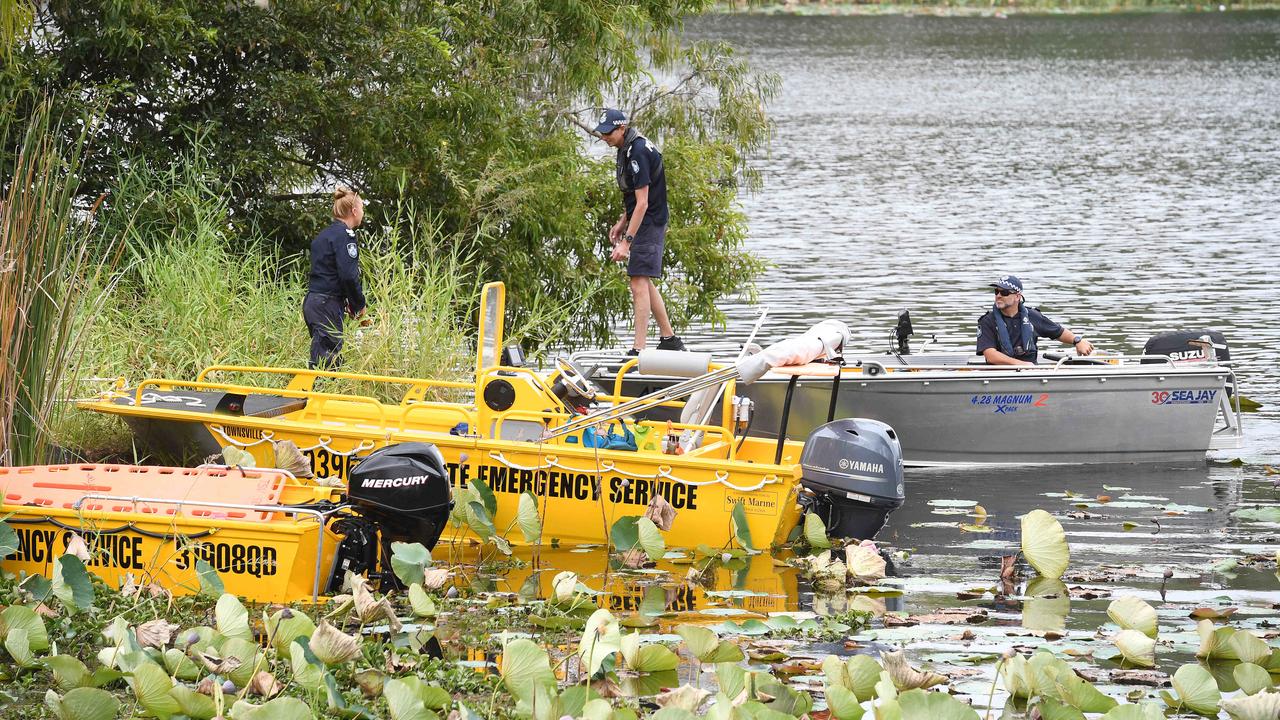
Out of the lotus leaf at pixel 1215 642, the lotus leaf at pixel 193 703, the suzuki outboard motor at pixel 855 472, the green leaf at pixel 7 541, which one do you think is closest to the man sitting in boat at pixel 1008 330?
the suzuki outboard motor at pixel 855 472

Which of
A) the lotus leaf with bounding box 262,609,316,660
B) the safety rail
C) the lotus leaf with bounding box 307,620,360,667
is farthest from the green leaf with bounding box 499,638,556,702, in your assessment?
the safety rail

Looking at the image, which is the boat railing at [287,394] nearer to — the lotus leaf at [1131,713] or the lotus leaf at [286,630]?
the lotus leaf at [286,630]

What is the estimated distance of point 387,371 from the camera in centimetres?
1262

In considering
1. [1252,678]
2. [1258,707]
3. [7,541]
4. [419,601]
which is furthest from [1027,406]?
[7,541]

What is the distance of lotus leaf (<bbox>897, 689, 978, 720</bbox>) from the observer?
20.5 feet

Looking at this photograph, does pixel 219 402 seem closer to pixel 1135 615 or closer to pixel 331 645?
pixel 331 645

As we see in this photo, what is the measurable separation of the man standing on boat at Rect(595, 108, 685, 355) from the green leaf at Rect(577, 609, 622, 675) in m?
5.99

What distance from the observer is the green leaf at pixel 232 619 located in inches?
292

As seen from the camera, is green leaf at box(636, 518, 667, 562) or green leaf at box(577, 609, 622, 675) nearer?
green leaf at box(577, 609, 622, 675)

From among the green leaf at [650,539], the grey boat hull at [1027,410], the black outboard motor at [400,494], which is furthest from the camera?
the grey boat hull at [1027,410]

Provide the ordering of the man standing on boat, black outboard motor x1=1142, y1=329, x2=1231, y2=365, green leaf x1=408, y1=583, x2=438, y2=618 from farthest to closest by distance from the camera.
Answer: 1. black outboard motor x1=1142, y1=329, x2=1231, y2=365
2. the man standing on boat
3. green leaf x1=408, y1=583, x2=438, y2=618

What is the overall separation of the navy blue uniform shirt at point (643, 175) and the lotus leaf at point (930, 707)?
25.4 feet

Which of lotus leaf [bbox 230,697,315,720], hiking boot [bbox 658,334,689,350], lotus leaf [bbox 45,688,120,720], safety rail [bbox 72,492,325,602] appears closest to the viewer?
lotus leaf [bbox 230,697,315,720]

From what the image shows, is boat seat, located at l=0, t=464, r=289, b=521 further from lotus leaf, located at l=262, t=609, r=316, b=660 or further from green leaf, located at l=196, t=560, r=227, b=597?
lotus leaf, located at l=262, t=609, r=316, b=660
